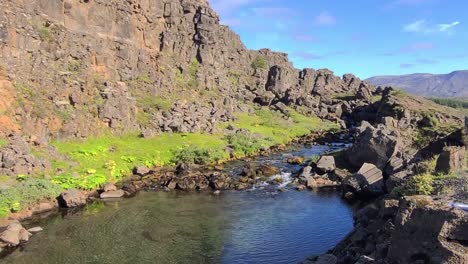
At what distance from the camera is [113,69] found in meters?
89.2

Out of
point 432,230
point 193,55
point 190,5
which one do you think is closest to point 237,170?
point 432,230

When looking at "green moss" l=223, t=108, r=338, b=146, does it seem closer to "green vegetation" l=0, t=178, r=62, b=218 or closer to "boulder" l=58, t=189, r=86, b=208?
"boulder" l=58, t=189, r=86, b=208

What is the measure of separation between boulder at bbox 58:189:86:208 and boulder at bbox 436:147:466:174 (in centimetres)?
3711

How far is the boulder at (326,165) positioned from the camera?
209ft

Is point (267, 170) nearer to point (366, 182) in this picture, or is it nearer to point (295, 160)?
point (295, 160)

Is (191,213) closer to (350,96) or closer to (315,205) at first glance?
(315,205)

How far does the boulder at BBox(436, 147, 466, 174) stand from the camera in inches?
1238

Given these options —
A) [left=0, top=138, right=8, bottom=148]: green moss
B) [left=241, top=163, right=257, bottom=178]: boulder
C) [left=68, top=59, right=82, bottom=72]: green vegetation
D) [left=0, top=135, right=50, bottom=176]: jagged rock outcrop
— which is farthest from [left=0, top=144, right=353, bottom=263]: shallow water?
[left=68, top=59, right=82, bottom=72]: green vegetation

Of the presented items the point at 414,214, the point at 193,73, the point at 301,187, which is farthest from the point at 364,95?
the point at 414,214

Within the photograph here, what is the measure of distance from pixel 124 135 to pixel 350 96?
141 metres

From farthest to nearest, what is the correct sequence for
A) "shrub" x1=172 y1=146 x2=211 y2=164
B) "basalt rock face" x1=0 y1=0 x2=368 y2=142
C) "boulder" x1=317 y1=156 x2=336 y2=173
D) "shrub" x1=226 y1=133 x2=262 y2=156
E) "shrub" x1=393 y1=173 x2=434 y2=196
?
1. "shrub" x1=226 y1=133 x2=262 y2=156
2. "shrub" x1=172 y1=146 x2=211 y2=164
3. "boulder" x1=317 y1=156 x2=336 y2=173
4. "basalt rock face" x1=0 y1=0 x2=368 y2=142
5. "shrub" x1=393 y1=173 x2=434 y2=196

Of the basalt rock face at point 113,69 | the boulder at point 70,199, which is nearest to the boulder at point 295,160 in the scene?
the basalt rock face at point 113,69

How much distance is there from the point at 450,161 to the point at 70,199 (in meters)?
38.3

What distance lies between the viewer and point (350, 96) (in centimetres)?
19612
